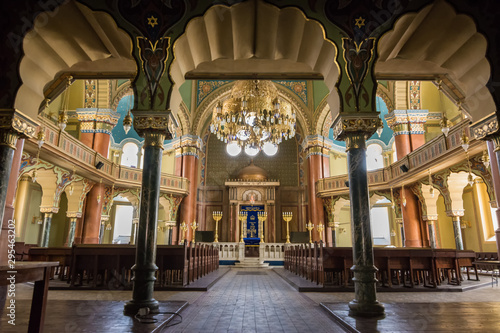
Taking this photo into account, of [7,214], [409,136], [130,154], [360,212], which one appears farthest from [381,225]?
[7,214]

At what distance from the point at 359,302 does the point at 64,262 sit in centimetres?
796

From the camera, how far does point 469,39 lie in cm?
538

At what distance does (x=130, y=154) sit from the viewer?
22.9 meters

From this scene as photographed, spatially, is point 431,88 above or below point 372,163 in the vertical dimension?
above

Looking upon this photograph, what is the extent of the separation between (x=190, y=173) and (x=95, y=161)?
6.33 meters

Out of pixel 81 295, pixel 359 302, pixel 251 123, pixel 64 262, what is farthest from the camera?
pixel 251 123

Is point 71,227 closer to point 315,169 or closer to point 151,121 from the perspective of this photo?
point 151,121

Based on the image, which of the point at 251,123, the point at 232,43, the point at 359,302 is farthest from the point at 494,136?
the point at 251,123

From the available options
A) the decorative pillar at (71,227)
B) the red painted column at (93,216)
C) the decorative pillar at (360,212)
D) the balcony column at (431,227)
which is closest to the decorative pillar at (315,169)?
the balcony column at (431,227)

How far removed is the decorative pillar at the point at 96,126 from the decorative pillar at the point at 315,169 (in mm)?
11589

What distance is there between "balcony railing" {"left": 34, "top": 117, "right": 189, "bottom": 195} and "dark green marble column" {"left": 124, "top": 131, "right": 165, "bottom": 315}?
23.6 feet

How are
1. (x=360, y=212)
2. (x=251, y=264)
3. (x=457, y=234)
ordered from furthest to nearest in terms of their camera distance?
1. (x=251, y=264)
2. (x=457, y=234)
3. (x=360, y=212)

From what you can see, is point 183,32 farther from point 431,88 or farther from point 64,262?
point 431,88

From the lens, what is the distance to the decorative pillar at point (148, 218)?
465 cm
